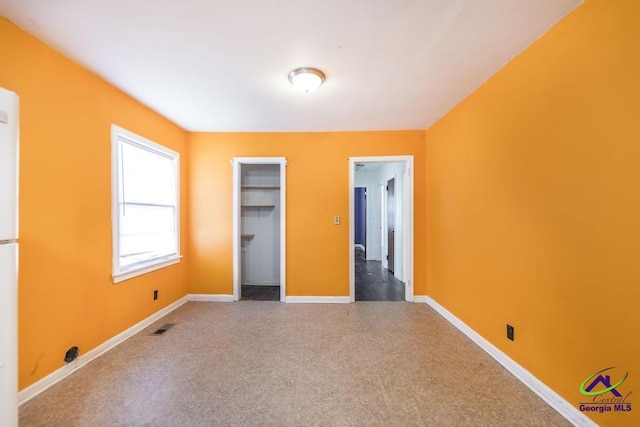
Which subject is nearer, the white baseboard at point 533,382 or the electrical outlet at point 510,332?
the white baseboard at point 533,382

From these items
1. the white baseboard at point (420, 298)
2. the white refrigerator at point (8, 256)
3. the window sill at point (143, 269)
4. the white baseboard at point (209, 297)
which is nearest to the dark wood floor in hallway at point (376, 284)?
the white baseboard at point (420, 298)

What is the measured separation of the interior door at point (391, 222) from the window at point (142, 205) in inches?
159

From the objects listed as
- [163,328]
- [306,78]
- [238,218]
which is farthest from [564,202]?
[163,328]

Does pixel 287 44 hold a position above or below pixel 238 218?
above

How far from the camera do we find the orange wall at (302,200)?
3.68 meters

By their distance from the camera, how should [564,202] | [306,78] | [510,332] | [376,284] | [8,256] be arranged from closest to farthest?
[8,256], [564,202], [510,332], [306,78], [376,284]

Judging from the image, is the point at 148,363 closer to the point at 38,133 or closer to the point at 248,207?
the point at 38,133

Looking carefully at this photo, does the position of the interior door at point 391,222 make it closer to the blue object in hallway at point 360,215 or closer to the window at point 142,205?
the blue object in hallway at point 360,215

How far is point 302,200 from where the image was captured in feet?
12.2

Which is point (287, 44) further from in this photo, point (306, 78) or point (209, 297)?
point (209, 297)

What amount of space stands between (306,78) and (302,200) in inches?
72.1

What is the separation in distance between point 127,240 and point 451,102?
3801 millimetres

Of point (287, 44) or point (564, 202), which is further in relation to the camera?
point (287, 44)

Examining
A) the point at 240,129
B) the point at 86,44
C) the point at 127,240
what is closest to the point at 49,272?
the point at 127,240
